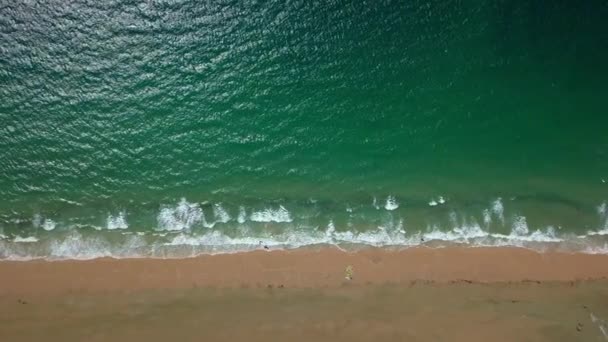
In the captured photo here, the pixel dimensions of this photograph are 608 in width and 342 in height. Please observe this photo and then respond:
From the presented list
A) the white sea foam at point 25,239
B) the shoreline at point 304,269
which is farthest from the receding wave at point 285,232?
the shoreline at point 304,269

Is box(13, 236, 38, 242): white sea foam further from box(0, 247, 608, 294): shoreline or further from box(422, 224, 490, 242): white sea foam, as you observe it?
box(422, 224, 490, 242): white sea foam

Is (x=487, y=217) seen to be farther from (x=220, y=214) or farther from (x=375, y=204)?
(x=220, y=214)

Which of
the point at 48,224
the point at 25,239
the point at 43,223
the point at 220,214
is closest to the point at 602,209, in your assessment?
A: the point at 220,214

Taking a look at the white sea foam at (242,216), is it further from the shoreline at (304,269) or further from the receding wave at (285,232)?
the shoreline at (304,269)

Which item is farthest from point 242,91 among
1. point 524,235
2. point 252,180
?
point 524,235

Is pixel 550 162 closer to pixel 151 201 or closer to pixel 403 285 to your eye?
pixel 403 285
